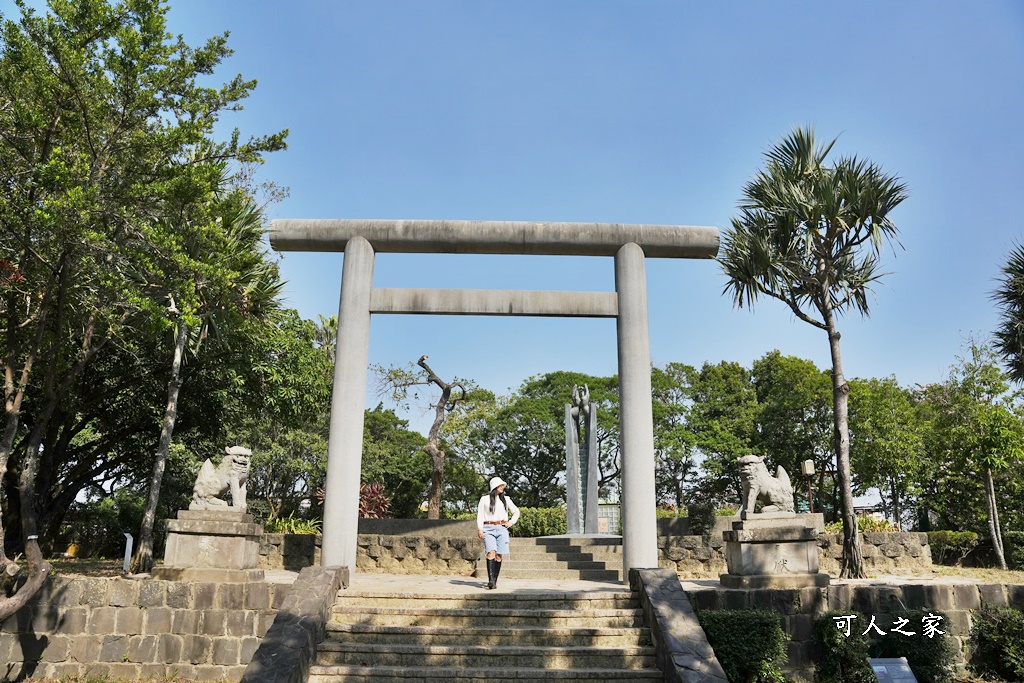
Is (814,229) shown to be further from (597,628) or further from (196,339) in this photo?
(196,339)

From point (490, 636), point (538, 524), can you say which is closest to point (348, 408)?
point (490, 636)

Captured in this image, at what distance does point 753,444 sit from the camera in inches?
1200

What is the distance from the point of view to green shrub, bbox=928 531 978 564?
17.1 meters

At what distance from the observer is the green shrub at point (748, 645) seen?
6.92 metres

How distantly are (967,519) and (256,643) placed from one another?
1982cm

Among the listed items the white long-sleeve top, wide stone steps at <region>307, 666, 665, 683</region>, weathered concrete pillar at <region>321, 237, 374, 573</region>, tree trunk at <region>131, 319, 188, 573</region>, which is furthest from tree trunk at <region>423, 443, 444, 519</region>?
wide stone steps at <region>307, 666, 665, 683</region>

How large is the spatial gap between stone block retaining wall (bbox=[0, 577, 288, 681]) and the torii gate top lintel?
490 cm

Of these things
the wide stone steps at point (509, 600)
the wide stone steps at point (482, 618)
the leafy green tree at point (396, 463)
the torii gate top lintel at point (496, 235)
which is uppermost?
the torii gate top lintel at point (496, 235)

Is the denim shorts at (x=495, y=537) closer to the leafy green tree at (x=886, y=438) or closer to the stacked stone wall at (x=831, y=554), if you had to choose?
the stacked stone wall at (x=831, y=554)

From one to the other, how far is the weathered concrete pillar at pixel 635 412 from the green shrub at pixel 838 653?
225 centimetres

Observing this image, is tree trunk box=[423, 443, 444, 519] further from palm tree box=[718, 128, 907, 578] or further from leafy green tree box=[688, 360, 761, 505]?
leafy green tree box=[688, 360, 761, 505]

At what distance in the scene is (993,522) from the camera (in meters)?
16.7

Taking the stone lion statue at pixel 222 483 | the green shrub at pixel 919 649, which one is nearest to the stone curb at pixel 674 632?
the green shrub at pixel 919 649

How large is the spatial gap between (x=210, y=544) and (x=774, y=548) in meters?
6.68
